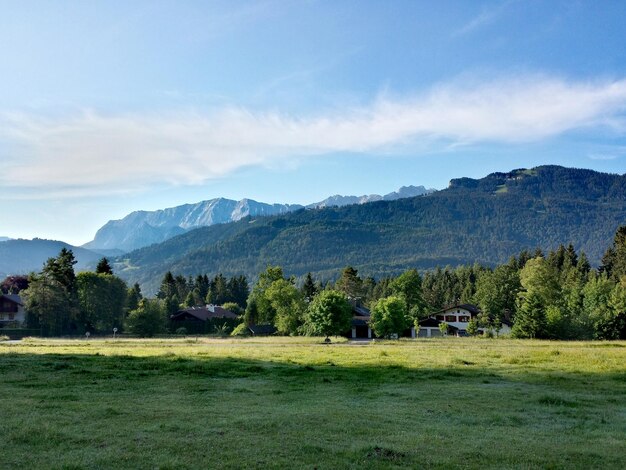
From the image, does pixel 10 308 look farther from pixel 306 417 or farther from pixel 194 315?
pixel 306 417

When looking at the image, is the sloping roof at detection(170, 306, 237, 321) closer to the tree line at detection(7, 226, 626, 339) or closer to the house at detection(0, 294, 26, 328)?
the tree line at detection(7, 226, 626, 339)

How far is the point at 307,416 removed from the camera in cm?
1964

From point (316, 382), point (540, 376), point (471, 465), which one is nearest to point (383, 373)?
point (316, 382)

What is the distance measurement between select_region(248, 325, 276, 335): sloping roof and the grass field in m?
79.6

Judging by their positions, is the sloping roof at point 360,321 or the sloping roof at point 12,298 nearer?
the sloping roof at point 360,321

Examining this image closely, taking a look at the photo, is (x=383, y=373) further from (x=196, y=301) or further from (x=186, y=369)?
(x=196, y=301)

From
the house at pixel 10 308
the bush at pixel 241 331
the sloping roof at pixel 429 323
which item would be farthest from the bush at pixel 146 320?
the sloping roof at pixel 429 323

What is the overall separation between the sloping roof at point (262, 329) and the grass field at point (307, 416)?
79.6 meters

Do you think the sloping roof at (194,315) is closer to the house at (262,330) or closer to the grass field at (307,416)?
the house at (262,330)

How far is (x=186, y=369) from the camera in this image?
35.8 m

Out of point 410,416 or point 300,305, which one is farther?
point 300,305

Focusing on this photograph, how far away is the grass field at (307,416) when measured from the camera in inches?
565

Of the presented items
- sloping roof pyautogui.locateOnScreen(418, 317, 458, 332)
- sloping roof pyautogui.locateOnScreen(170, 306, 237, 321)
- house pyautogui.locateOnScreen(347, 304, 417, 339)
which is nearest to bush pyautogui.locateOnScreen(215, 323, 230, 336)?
sloping roof pyautogui.locateOnScreen(170, 306, 237, 321)

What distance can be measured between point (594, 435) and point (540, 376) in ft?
58.5
